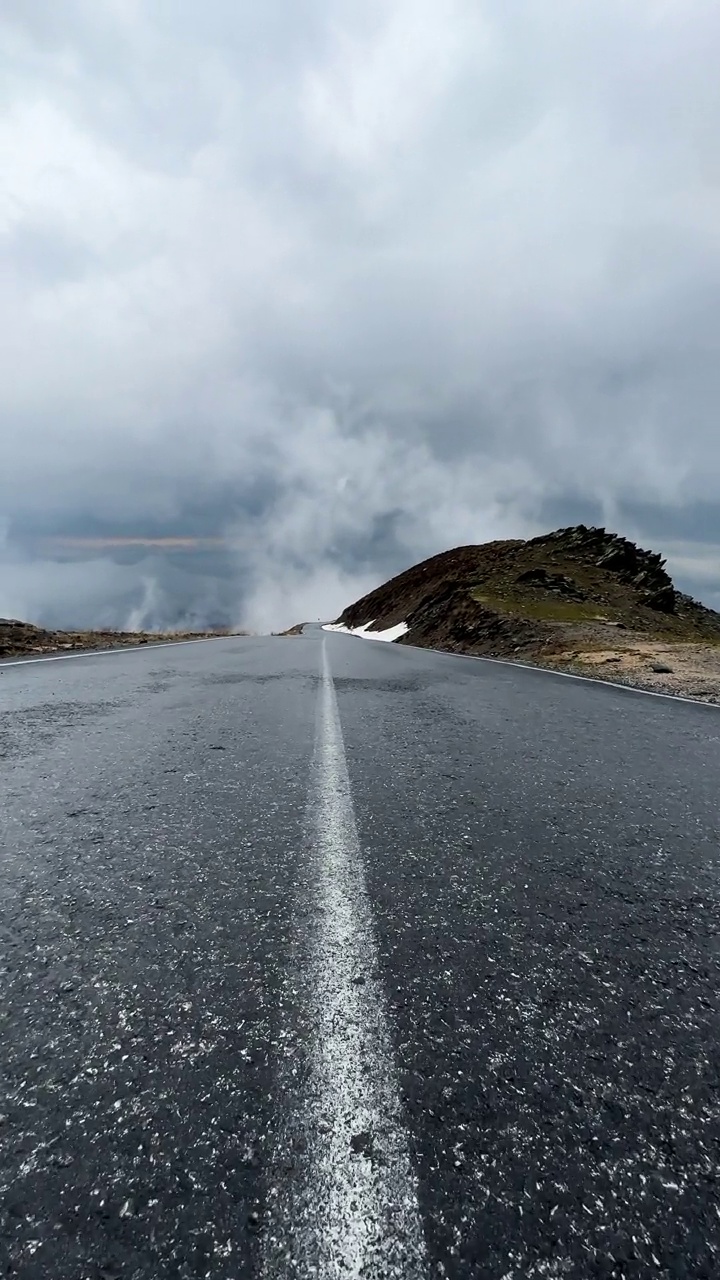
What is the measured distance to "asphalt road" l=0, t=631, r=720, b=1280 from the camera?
102 cm

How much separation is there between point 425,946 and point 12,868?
70.7 inches

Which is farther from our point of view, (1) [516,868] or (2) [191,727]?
(2) [191,727]

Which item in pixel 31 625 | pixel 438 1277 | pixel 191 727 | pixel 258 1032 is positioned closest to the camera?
pixel 438 1277

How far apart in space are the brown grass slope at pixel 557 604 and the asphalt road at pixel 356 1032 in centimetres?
1898

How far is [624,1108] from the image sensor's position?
1302mm

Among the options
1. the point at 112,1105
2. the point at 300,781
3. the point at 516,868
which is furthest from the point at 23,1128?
the point at 300,781

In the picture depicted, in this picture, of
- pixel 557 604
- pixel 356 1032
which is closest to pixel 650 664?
pixel 356 1032

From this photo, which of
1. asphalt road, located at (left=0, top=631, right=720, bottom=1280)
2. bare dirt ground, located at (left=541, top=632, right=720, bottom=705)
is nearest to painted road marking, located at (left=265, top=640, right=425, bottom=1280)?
asphalt road, located at (left=0, top=631, right=720, bottom=1280)

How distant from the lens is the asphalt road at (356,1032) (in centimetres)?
102

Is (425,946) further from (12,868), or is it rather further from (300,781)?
(300,781)

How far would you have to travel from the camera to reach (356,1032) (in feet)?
4.92

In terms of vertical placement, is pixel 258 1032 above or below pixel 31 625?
below

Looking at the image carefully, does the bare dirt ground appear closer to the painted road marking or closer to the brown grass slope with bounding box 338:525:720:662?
the brown grass slope with bounding box 338:525:720:662

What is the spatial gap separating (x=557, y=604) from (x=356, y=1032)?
1361 inches
